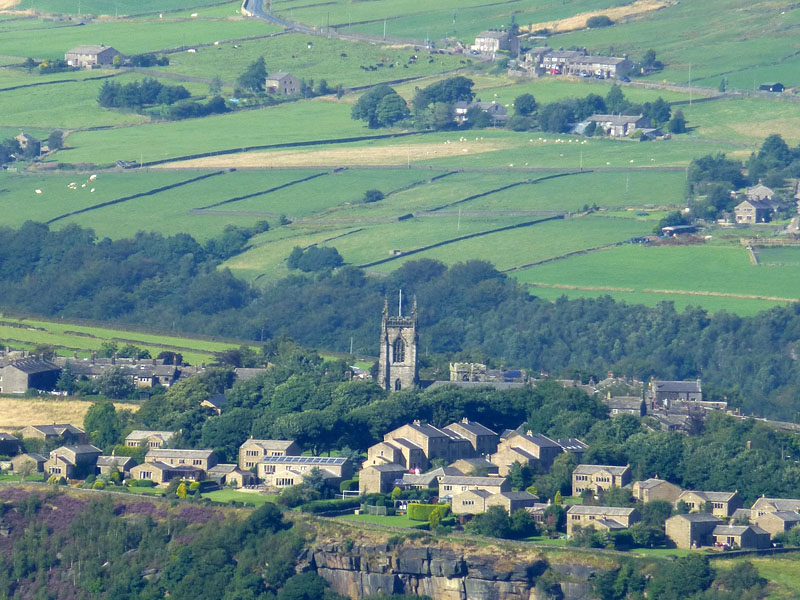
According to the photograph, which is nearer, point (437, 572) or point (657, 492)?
point (437, 572)

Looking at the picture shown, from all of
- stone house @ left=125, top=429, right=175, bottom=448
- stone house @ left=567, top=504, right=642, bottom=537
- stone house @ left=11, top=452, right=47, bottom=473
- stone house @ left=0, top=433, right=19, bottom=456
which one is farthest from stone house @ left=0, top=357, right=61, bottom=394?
stone house @ left=567, top=504, right=642, bottom=537

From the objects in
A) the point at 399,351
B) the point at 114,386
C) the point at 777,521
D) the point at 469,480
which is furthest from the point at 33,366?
the point at 777,521

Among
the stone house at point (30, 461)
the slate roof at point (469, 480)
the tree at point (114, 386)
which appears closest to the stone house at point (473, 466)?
the slate roof at point (469, 480)

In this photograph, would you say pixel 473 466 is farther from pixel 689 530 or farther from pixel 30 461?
pixel 30 461

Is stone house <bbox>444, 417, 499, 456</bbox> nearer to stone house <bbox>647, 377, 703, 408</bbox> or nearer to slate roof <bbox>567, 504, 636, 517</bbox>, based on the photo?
slate roof <bbox>567, 504, 636, 517</bbox>

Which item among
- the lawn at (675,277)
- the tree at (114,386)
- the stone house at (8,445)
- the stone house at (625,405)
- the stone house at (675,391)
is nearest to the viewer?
the stone house at (8,445)

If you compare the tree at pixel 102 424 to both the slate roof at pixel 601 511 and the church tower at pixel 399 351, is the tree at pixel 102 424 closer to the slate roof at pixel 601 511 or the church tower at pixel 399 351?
the church tower at pixel 399 351
